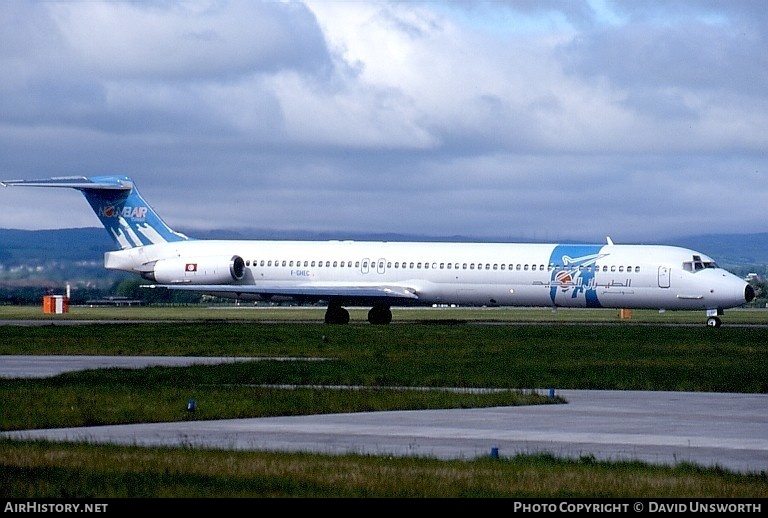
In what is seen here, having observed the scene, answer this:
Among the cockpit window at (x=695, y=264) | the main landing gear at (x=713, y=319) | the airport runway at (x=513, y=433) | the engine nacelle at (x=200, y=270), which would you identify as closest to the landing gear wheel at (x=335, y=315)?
the engine nacelle at (x=200, y=270)

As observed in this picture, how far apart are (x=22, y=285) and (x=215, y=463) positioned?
5214 centimetres

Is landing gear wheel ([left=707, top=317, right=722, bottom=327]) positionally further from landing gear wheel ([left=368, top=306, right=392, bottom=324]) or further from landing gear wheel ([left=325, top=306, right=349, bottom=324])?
landing gear wheel ([left=325, top=306, right=349, bottom=324])

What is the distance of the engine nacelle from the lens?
61594 mm

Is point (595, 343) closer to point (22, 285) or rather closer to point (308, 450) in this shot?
point (308, 450)

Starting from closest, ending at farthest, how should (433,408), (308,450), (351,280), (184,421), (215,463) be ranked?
(215,463), (308,450), (184,421), (433,408), (351,280)

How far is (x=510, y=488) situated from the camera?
1531 centimetres

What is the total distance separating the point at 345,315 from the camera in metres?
62.0

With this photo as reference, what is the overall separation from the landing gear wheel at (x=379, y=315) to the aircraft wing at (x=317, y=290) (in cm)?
201

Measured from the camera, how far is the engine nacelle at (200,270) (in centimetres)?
6159

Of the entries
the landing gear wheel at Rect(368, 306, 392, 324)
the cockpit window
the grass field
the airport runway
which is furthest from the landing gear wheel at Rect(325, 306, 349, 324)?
the airport runway

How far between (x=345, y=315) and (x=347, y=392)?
3526 cm

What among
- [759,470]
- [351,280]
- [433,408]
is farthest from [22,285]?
[759,470]

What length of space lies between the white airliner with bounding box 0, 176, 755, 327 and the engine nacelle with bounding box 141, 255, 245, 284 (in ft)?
0.15
